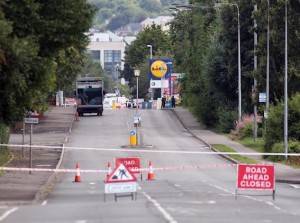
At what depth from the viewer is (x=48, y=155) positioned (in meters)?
52.8

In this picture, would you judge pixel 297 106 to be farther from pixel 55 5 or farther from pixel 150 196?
pixel 55 5

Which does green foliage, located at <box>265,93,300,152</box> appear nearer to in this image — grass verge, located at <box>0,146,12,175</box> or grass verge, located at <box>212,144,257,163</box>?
grass verge, located at <box>212,144,257,163</box>

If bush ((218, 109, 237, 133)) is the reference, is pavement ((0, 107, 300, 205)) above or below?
below

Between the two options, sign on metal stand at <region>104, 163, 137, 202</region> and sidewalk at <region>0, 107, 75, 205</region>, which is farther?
sidewalk at <region>0, 107, 75, 205</region>

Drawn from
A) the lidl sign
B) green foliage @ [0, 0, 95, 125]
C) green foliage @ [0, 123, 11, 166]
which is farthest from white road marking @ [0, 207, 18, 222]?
the lidl sign

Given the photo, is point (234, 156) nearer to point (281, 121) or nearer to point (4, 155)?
point (281, 121)

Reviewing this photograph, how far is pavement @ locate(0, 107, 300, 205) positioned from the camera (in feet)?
107

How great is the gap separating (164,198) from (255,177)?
9.34 ft

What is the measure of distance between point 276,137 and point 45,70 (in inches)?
1097

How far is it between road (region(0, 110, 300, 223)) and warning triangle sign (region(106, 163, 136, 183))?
0.67 m

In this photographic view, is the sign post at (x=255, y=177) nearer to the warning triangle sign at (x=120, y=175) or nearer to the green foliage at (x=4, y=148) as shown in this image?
the warning triangle sign at (x=120, y=175)

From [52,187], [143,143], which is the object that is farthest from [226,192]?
[143,143]

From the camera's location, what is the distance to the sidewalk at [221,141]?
133ft

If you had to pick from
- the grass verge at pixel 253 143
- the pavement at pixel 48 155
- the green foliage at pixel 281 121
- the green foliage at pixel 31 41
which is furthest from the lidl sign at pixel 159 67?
the green foliage at pixel 31 41
